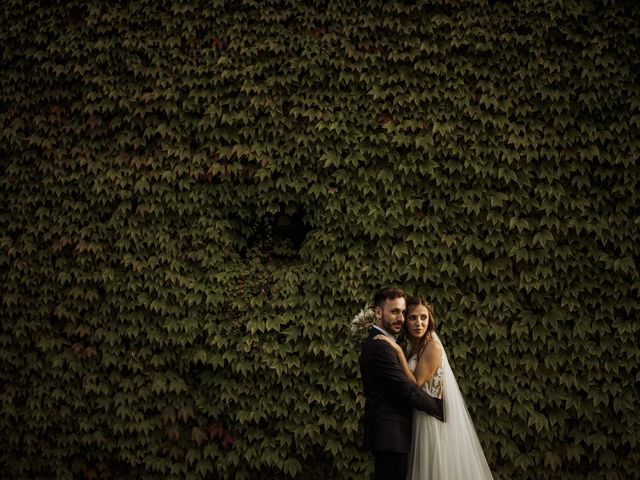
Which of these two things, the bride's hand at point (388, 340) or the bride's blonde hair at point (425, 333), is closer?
the bride's hand at point (388, 340)

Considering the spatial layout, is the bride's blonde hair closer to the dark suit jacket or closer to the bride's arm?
the bride's arm

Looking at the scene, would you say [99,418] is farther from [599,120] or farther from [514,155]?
[599,120]

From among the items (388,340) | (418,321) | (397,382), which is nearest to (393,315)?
(388,340)

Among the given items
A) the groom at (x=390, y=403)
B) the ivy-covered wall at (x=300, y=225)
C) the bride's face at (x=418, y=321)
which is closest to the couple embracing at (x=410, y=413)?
the groom at (x=390, y=403)

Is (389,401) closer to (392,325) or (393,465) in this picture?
(393,465)

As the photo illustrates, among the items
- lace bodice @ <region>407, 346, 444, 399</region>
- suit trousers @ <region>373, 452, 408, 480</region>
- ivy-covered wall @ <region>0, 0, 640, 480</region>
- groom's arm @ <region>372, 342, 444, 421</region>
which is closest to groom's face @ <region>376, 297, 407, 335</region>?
groom's arm @ <region>372, 342, 444, 421</region>

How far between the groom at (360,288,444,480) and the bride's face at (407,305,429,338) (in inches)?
10.1

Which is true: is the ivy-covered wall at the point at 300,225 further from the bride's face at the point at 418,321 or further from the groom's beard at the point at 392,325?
the groom's beard at the point at 392,325

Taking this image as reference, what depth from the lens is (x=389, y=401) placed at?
3.86 m

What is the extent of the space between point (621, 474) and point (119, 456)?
5.33 metres

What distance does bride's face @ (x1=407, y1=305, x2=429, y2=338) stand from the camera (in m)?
4.20

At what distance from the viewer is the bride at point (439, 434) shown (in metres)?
3.83

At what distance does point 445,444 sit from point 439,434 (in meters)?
0.08

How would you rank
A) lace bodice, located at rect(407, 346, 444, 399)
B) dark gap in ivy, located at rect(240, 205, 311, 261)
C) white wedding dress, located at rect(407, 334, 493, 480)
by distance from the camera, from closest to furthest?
1. white wedding dress, located at rect(407, 334, 493, 480)
2. lace bodice, located at rect(407, 346, 444, 399)
3. dark gap in ivy, located at rect(240, 205, 311, 261)
